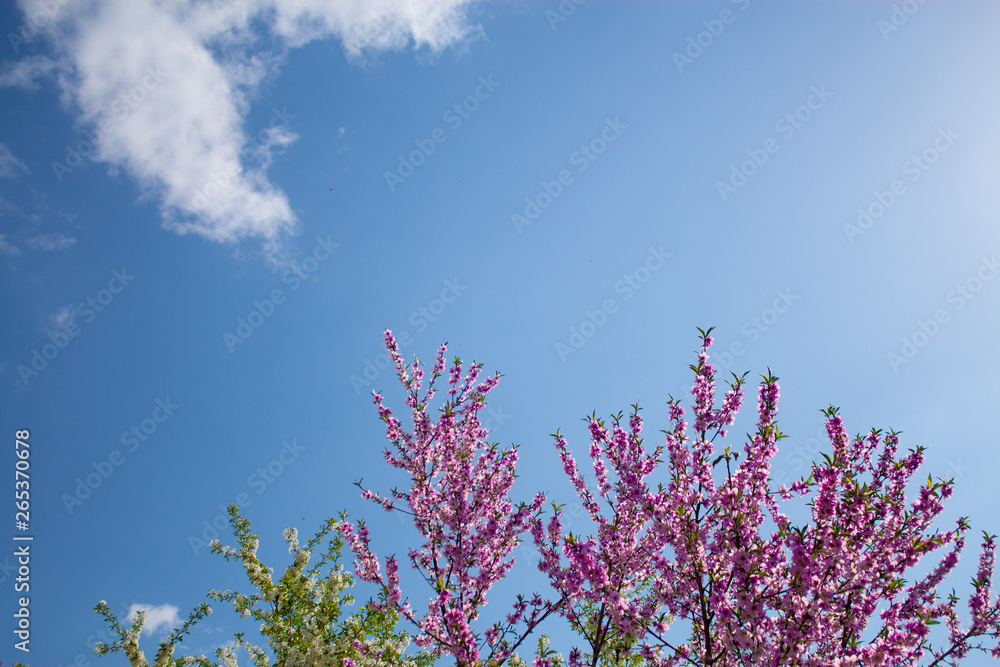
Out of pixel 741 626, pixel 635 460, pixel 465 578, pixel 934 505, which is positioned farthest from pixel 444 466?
pixel 934 505

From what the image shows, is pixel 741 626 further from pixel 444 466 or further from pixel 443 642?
pixel 444 466

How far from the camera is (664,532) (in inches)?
220

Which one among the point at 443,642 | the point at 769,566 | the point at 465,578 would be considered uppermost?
the point at 465,578

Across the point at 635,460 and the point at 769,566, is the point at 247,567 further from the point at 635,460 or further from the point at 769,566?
the point at 769,566

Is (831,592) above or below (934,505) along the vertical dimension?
below

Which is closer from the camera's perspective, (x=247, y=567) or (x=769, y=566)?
(x=769, y=566)

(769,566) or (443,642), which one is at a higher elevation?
(443,642)

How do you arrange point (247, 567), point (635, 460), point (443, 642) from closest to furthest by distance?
point (443, 642) → point (635, 460) → point (247, 567)

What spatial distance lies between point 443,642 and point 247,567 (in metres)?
6.07

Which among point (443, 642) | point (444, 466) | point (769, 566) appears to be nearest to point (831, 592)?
point (769, 566)

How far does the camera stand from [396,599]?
6859mm

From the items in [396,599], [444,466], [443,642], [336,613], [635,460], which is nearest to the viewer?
[443,642]

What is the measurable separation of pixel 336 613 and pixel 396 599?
3.03 metres

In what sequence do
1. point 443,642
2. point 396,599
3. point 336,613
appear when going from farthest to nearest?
point 336,613, point 396,599, point 443,642
